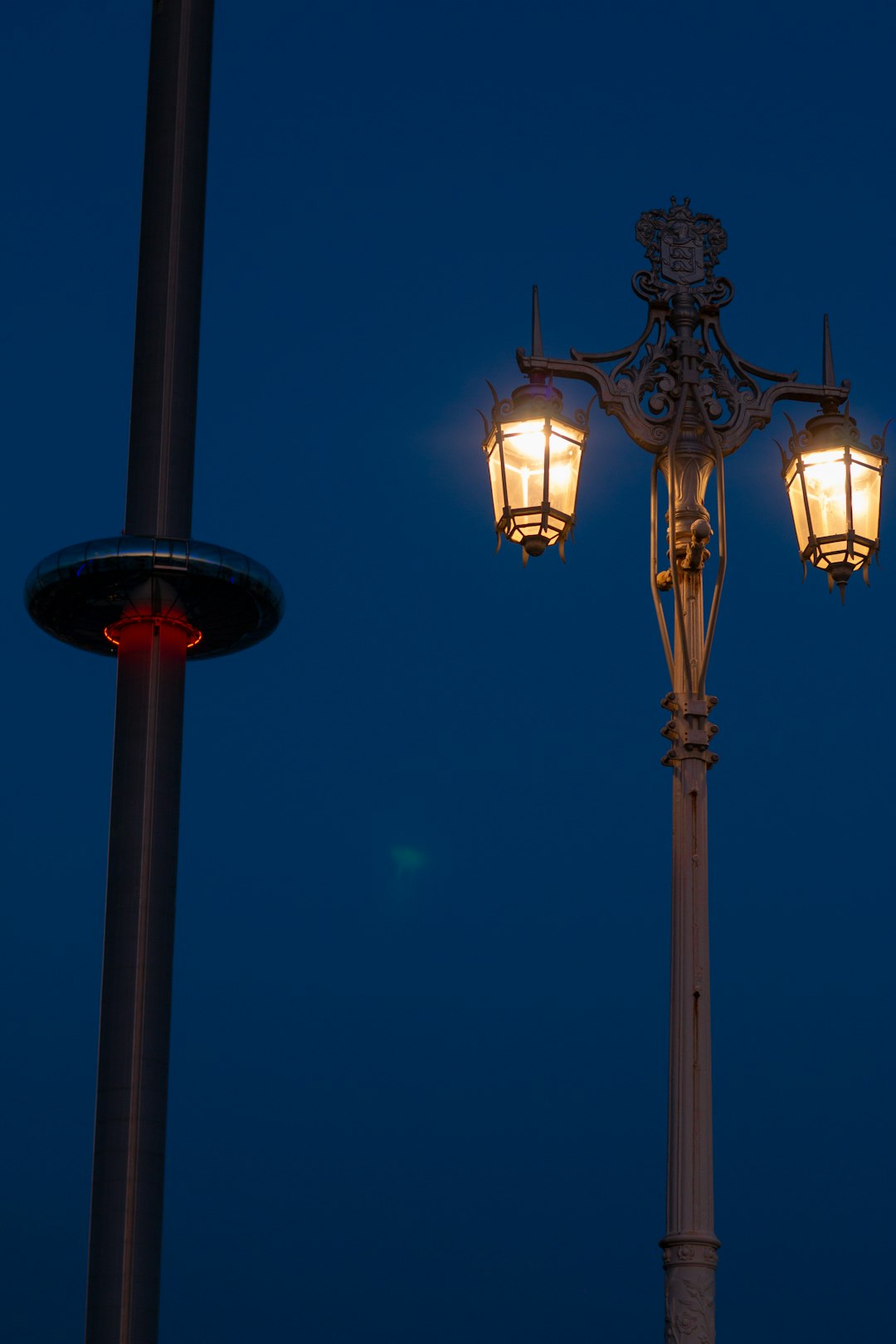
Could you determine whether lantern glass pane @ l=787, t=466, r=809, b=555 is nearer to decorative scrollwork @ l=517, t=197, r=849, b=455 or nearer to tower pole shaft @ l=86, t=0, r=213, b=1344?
decorative scrollwork @ l=517, t=197, r=849, b=455

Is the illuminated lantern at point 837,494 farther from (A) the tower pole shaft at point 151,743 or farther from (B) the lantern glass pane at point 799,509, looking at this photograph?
(A) the tower pole shaft at point 151,743

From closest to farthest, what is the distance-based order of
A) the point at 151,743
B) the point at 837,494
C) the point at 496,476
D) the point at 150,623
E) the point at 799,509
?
the point at 496,476 → the point at 837,494 → the point at 799,509 → the point at 151,743 → the point at 150,623

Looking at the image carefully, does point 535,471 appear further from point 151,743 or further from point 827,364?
point 151,743

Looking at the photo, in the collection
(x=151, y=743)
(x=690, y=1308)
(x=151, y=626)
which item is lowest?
(x=690, y=1308)

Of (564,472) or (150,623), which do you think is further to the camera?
(150,623)

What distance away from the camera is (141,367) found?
101 feet

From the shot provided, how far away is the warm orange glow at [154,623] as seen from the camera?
2978 centimetres

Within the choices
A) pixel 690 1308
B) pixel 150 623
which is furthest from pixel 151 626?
pixel 690 1308

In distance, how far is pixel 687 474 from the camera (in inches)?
488

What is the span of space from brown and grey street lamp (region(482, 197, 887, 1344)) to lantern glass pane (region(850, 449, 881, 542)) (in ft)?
0.04

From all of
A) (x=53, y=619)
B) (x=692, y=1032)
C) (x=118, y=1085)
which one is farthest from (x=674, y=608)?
(x=53, y=619)

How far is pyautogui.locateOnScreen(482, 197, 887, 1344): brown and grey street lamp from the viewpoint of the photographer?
10742mm

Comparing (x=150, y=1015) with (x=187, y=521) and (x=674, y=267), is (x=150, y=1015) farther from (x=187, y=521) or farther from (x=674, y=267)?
(x=674, y=267)

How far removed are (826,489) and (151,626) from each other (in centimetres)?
1889
